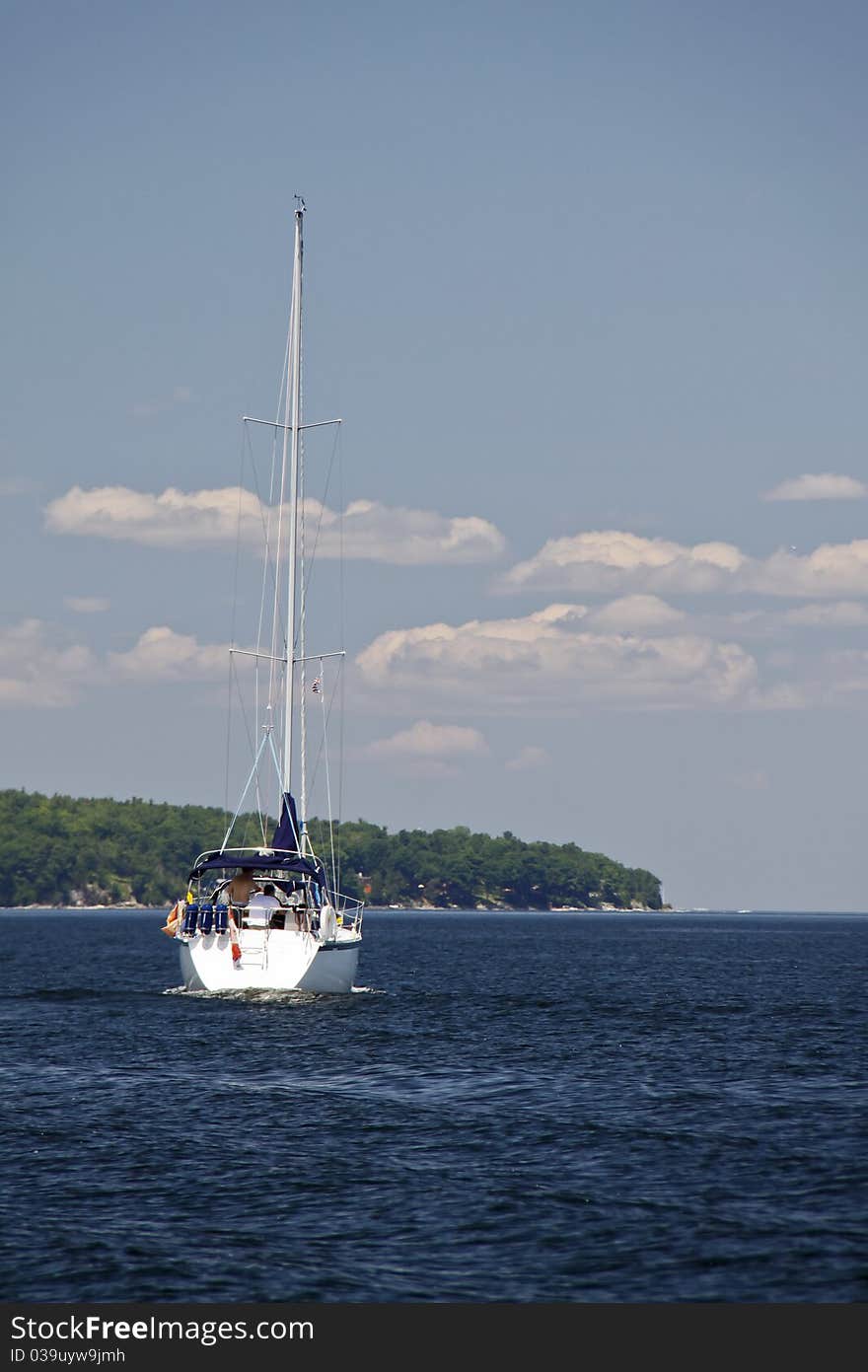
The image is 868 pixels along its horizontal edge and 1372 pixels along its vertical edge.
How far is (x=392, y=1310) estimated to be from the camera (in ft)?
64.5

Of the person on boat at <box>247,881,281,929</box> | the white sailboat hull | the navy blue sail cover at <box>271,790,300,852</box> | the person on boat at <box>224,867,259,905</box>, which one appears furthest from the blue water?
the navy blue sail cover at <box>271,790,300,852</box>

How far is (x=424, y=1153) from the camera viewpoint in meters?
30.2

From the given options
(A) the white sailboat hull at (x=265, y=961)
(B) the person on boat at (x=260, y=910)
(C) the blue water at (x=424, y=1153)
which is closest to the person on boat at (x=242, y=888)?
(B) the person on boat at (x=260, y=910)

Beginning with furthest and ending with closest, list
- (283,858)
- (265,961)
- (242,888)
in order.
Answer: (283,858) → (242,888) → (265,961)

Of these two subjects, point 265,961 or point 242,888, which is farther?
point 242,888

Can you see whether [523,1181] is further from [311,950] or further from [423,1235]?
[311,950]

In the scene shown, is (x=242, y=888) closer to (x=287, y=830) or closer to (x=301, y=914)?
(x=301, y=914)

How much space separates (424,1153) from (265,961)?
24315 mm

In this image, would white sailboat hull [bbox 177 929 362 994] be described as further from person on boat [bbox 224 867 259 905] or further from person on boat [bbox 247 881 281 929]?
person on boat [bbox 224 867 259 905]

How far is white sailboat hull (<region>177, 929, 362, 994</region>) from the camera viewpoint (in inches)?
2120

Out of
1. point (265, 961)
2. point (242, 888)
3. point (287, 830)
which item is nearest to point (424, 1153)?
point (265, 961)

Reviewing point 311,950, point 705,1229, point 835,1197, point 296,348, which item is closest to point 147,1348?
point 705,1229

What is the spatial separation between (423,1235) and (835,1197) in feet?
23.5

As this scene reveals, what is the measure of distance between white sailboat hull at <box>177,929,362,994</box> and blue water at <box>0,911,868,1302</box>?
1054 millimetres
